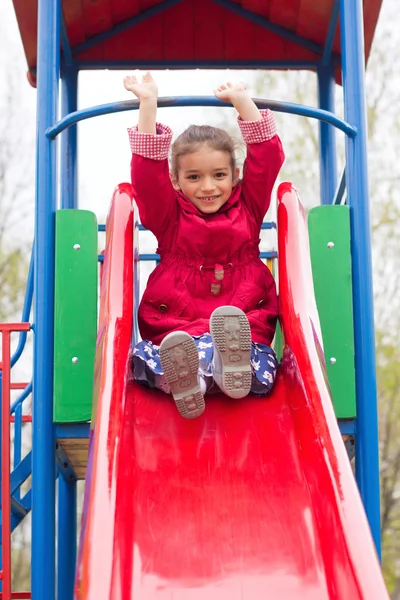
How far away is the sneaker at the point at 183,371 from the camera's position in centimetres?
260

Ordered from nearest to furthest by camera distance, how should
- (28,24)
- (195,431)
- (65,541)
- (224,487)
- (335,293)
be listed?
(224,487), (195,431), (335,293), (65,541), (28,24)

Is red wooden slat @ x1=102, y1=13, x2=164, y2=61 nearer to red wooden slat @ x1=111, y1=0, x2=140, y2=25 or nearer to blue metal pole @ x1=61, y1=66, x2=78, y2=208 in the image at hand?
red wooden slat @ x1=111, y1=0, x2=140, y2=25

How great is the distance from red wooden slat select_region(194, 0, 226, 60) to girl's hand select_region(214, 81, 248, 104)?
81.0 inches

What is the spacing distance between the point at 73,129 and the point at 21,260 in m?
10.3

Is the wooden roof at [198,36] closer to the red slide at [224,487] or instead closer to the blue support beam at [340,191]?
the blue support beam at [340,191]

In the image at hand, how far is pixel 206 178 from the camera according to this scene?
3383mm

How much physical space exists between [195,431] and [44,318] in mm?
857

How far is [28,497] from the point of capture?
447cm

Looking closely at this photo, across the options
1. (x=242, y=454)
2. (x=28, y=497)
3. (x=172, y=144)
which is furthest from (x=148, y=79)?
(x=28, y=497)

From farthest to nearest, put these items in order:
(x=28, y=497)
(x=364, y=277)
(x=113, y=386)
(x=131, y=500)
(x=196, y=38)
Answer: (x=196, y=38)
(x=28, y=497)
(x=364, y=277)
(x=113, y=386)
(x=131, y=500)

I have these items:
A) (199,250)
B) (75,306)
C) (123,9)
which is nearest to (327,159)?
(123,9)

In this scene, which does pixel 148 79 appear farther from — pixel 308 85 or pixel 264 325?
pixel 308 85

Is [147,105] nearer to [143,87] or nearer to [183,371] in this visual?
[143,87]

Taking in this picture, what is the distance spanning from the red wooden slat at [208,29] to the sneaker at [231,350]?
2.94 metres
